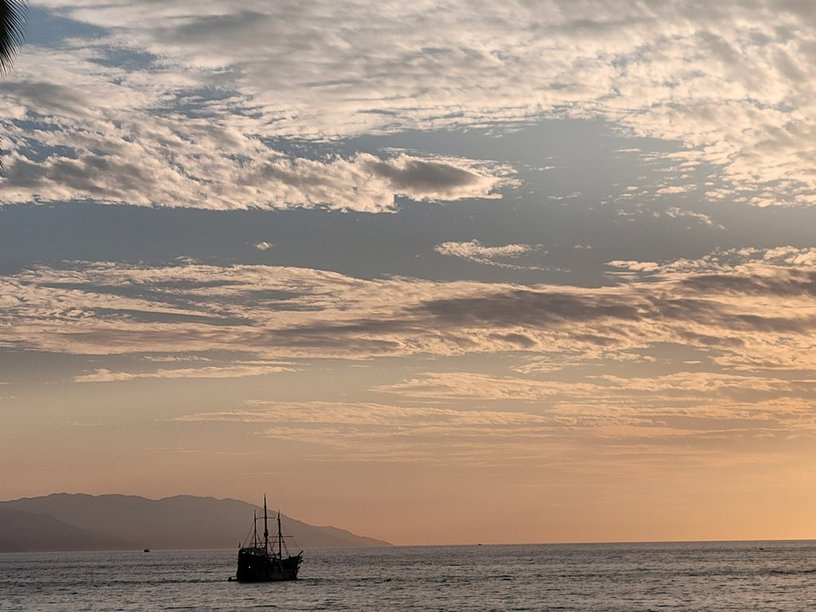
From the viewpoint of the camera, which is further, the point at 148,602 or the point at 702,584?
the point at 702,584

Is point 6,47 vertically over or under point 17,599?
over

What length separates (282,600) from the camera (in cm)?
16950

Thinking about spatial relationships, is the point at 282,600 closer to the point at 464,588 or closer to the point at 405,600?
the point at 405,600

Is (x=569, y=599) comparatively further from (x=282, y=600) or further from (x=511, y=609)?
(x=282, y=600)

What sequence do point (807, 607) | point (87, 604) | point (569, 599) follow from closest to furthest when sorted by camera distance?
point (807, 607) → point (569, 599) → point (87, 604)

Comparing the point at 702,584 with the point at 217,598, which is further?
the point at 702,584

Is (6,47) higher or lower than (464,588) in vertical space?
higher

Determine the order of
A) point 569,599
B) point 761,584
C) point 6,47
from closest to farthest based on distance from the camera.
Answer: point 6,47 < point 569,599 < point 761,584

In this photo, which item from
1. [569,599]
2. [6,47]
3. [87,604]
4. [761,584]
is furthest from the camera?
[761,584]

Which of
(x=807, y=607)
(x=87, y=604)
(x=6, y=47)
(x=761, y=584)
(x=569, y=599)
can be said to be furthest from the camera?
(x=761, y=584)

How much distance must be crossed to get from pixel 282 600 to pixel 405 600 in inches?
651

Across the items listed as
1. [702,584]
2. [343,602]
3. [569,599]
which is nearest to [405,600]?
[343,602]

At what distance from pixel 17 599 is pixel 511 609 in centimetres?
8866

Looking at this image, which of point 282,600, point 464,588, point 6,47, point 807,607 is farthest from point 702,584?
point 6,47
